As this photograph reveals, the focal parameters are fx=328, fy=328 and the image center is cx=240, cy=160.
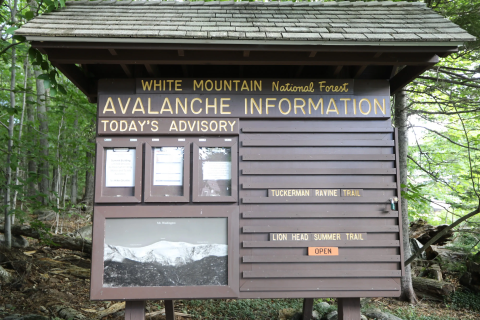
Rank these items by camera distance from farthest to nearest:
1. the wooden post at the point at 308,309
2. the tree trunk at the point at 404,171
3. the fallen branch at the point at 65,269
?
the tree trunk at the point at 404,171 → the fallen branch at the point at 65,269 → the wooden post at the point at 308,309

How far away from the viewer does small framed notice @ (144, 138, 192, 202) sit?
4.00 meters

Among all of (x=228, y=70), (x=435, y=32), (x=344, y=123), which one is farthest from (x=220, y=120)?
(x=435, y=32)

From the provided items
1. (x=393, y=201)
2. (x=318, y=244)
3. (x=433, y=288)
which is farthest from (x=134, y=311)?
(x=433, y=288)

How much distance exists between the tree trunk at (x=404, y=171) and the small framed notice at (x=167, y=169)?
5570 mm

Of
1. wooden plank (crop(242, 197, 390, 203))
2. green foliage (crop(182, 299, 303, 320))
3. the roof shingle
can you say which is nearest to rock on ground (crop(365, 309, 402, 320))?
green foliage (crop(182, 299, 303, 320))

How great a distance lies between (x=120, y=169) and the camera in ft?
13.3

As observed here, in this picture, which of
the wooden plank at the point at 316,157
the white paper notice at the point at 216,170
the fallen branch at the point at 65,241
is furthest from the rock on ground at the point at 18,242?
the wooden plank at the point at 316,157

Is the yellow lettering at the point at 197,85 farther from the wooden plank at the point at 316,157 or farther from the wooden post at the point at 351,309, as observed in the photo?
the wooden post at the point at 351,309

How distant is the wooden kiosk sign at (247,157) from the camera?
12.6ft

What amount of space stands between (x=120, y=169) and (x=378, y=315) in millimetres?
5514

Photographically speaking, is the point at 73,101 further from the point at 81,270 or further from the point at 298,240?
the point at 298,240

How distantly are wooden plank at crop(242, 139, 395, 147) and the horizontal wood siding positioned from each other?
0.01 m

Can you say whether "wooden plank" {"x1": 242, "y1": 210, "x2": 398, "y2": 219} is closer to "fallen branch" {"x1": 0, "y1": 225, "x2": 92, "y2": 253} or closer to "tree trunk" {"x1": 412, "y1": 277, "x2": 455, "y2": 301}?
"tree trunk" {"x1": 412, "y1": 277, "x2": 455, "y2": 301}

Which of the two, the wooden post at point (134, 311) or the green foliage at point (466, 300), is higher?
the wooden post at point (134, 311)
